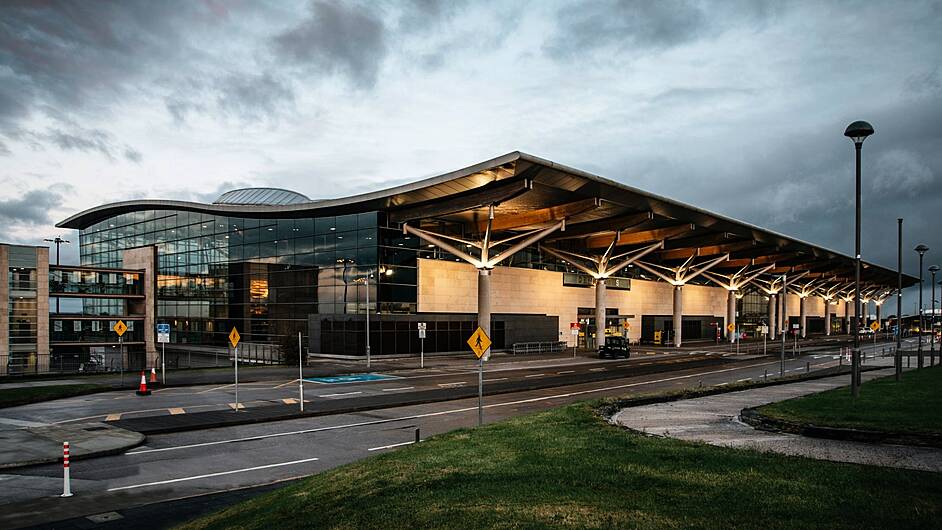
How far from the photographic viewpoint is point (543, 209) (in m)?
51.6

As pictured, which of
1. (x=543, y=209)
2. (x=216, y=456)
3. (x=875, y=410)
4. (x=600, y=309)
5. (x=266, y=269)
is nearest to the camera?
(x=875, y=410)

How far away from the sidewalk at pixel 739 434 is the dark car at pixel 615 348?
31.5m

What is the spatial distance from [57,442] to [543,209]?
133ft

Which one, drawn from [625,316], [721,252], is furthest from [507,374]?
[721,252]

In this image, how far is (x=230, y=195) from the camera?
79.8 m

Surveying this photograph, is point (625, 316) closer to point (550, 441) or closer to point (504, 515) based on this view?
point (550, 441)

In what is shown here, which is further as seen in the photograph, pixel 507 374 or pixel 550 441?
pixel 507 374

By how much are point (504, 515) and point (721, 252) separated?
7896cm

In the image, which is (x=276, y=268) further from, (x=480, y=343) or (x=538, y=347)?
(x=480, y=343)

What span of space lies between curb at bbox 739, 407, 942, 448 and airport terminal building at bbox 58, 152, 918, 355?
84.3 feet

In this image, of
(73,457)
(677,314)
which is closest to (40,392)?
(73,457)

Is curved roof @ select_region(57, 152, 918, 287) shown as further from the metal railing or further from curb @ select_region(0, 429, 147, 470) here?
curb @ select_region(0, 429, 147, 470)

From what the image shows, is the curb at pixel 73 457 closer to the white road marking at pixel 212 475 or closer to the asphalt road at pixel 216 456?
the asphalt road at pixel 216 456

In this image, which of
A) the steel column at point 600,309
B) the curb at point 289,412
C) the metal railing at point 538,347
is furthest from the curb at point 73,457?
the steel column at point 600,309
